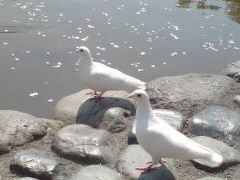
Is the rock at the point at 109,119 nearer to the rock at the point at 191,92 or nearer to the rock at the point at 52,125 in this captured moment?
the rock at the point at 52,125

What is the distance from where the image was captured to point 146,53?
9.40 meters

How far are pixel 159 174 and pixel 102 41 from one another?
478 cm

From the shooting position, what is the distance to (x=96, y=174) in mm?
5215

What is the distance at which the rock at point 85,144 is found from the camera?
5633 millimetres

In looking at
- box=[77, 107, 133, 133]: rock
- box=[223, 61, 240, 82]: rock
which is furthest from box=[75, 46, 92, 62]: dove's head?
box=[223, 61, 240, 82]: rock

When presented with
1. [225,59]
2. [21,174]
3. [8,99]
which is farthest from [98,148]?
[225,59]

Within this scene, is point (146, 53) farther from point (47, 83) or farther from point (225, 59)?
point (47, 83)

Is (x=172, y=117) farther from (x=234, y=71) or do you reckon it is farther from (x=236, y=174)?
(x=234, y=71)

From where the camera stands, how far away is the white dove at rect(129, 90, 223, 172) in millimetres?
5066

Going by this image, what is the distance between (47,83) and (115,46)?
199cm

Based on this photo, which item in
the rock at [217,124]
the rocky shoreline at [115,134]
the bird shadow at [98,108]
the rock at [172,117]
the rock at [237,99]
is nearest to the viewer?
the rocky shoreline at [115,134]

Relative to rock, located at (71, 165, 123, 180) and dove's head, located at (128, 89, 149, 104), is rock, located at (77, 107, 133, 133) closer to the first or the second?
rock, located at (71, 165, 123, 180)

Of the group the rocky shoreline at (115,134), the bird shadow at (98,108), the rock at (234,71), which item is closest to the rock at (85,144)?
the rocky shoreline at (115,134)

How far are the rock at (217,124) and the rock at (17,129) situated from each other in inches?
78.3
